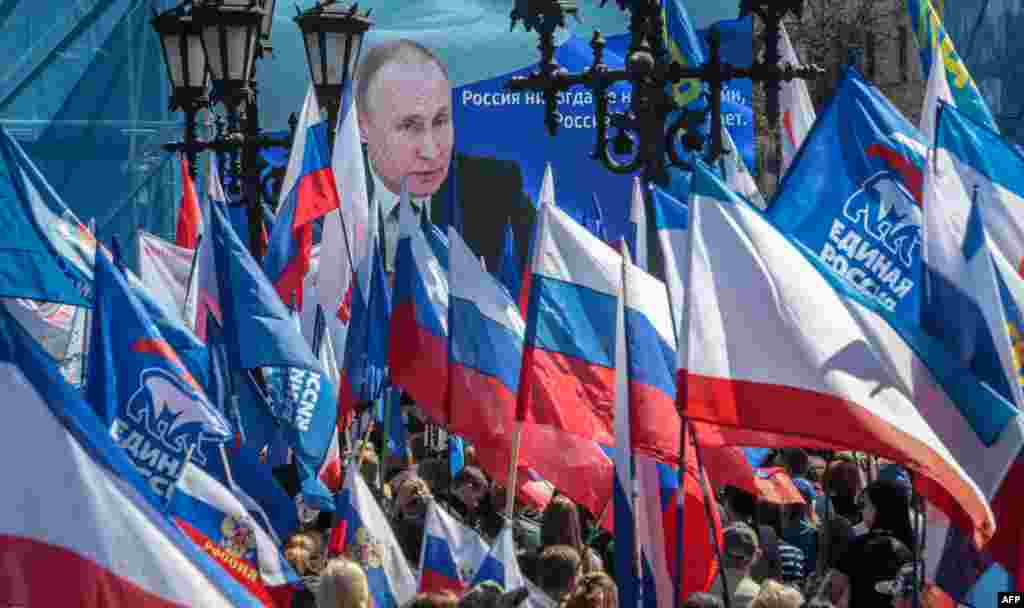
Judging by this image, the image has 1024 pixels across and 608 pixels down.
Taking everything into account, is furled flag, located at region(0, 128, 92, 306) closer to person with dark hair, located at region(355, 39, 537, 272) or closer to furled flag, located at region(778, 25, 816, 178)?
furled flag, located at region(778, 25, 816, 178)

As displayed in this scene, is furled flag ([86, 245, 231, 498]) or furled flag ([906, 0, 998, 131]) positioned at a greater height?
furled flag ([906, 0, 998, 131])

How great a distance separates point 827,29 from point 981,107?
119 ft

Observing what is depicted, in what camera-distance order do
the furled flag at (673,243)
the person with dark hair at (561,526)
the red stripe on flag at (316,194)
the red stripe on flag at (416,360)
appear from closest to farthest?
the furled flag at (673,243), the person with dark hair at (561,526), the red stripe on flag at (416,360), the red stripe on flag at (316,194)

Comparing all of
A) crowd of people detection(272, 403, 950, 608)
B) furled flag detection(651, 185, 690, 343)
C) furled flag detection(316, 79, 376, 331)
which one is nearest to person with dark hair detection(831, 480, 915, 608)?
crowd of people detection(272, 403, 950, 608)

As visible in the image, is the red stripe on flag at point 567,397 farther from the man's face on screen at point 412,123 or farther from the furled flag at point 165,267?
the man's face on screen at point 412,123

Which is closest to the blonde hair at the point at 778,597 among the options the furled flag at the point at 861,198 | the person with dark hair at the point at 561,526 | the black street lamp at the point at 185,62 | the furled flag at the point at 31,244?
the furled flag at the point at 861,198

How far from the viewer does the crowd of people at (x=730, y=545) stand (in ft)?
23.6

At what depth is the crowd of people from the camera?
7.20 meters

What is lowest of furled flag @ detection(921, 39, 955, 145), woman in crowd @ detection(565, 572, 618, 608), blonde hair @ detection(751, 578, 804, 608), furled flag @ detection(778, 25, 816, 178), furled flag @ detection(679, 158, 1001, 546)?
blonde hair @ detection(751, 578, 804, 608)

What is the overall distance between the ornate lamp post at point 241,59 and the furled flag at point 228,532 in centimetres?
608

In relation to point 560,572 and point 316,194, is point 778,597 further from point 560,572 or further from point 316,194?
point 316,194

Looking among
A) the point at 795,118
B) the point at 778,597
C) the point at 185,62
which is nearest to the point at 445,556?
the point at 778,597

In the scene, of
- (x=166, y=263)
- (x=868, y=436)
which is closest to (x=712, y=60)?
(x=166, y=263)

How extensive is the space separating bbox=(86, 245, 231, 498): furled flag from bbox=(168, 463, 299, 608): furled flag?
0.12 m
